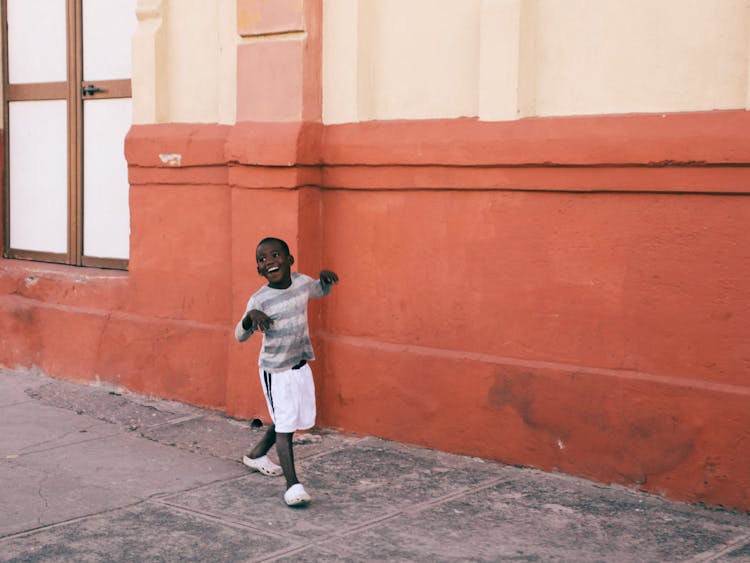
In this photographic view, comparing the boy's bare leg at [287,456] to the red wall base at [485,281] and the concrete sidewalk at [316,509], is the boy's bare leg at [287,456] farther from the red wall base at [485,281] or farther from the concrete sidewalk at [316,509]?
the red wall base at [485,281]

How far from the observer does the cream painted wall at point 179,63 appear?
24.0 ft

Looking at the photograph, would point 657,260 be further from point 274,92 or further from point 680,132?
point 274,92

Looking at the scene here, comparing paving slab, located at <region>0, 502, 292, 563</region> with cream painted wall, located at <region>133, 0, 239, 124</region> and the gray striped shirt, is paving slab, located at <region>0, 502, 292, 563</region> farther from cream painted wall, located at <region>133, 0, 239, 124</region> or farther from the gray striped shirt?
cream painted wall, located at <region>133, 0, 239, 124</region>

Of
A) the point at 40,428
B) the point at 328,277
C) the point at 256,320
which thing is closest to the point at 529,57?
the point at 328,277

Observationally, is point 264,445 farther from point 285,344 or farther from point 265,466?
point 285,344

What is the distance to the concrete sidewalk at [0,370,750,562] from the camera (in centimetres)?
464

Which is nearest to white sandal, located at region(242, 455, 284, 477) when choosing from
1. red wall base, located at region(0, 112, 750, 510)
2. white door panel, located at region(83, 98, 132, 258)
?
red wall base, located at region(0, 112, 750, 510)

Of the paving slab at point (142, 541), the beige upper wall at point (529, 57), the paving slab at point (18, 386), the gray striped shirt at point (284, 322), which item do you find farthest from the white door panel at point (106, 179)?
the paving slab at point (142, 541)

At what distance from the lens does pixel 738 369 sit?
5125 millimetres

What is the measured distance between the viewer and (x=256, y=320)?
5051 millimetres

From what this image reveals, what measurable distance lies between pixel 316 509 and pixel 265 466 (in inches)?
25.0

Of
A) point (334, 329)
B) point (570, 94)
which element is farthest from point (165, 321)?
point (570, 94)

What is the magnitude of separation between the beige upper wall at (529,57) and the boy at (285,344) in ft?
4.85

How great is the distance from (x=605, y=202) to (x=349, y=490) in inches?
76.7
